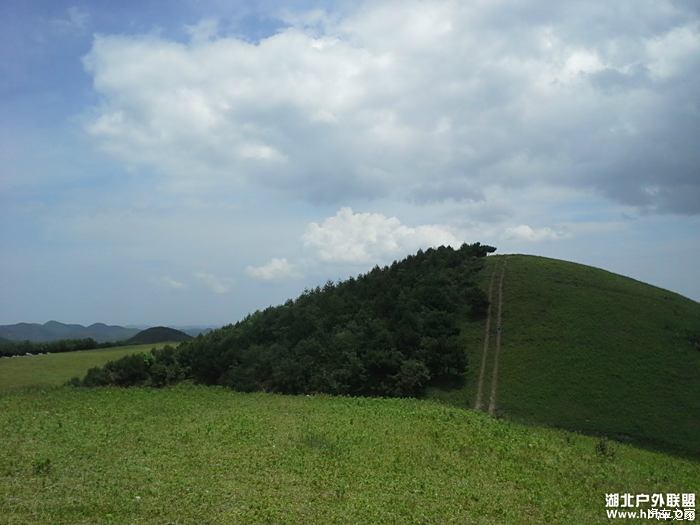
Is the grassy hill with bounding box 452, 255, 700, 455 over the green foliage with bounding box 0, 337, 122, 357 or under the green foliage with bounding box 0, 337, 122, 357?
over

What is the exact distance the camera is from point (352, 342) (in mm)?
43781

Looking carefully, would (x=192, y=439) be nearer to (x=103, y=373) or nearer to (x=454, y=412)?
(x=454, y=412)

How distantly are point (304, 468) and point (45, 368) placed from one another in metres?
49.4

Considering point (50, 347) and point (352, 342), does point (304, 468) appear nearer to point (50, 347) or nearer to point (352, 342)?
point (352, 342)

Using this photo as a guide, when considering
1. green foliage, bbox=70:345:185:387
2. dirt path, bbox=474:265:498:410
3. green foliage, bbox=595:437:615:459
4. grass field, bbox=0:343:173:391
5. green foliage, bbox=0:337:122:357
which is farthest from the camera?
green foliage, bbox=0:337:122:357

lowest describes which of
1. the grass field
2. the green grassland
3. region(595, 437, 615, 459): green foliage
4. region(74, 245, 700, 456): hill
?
the grass field

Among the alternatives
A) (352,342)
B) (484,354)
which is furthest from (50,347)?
(484,354)

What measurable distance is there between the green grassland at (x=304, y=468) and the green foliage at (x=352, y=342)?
1112 cm

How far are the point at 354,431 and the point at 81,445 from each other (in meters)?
10.4

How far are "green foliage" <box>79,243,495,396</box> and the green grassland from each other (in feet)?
36.5

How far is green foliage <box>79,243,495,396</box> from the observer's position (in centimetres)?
4006

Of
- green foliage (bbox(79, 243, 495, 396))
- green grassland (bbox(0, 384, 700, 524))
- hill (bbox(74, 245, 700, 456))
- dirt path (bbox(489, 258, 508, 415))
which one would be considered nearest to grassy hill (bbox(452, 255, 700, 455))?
hill (bbox(74, 245, 700, 456))

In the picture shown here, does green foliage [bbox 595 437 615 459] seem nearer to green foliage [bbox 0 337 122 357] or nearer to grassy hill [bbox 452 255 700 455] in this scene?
grassy hill [bbox 452 255 700 455]

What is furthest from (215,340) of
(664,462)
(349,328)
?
(664,462)
